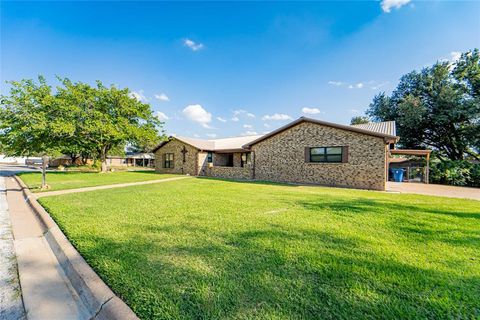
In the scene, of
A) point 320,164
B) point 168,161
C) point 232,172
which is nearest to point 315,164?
point 320,164

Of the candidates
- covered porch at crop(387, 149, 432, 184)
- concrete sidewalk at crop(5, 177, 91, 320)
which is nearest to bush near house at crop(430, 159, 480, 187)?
covered porch at crop(387, 149, 432, 184)

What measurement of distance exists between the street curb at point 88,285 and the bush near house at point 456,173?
2191 centimetres

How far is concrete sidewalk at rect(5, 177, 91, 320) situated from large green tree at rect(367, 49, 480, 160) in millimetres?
28964

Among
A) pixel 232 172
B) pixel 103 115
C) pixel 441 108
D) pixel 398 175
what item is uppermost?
pixel 441 108

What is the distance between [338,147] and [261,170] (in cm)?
616

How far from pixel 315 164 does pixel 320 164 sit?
1.09 feet

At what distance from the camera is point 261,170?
17.6 meters

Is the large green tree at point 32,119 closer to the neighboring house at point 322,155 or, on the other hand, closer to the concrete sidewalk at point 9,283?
the neighboring house at point 322,155

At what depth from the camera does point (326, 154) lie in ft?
47.2

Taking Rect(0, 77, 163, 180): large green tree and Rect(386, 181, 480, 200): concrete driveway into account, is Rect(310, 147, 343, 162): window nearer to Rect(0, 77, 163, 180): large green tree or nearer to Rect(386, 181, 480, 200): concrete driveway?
Rect(386, 181, 480, 200): concrete driveway

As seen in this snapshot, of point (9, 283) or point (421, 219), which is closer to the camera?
point (9, 283)

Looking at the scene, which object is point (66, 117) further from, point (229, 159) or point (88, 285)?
point (88, 285)

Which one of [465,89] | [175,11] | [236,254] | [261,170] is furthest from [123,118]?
[465,89]

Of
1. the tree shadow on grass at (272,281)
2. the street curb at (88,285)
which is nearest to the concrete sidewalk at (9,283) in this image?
the street curb at (88,285)
